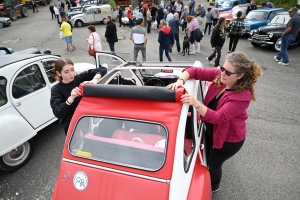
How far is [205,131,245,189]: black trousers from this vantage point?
2409mm

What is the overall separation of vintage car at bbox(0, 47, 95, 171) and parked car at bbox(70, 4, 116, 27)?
1372 cm

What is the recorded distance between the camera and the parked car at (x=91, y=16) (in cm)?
1639

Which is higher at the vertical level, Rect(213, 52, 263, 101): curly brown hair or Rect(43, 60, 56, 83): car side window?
Rect(213, 52, 263, 101): curly brown hair

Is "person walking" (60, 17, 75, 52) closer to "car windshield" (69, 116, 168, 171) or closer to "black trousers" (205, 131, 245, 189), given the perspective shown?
"car windshield" (69, 116, 168, 171)

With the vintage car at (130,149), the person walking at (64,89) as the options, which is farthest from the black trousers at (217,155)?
the person walking at (64,89)

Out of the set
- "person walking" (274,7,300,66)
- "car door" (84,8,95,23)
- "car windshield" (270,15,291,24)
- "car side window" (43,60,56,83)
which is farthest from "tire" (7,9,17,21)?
"person walking" (274,7,300,66)

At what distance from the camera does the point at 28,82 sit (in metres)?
3.98

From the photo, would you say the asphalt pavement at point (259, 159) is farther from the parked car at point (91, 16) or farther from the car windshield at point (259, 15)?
the parked car at point (91, 16)

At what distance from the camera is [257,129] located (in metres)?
4.49

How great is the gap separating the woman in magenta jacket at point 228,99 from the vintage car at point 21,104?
2.90 meters

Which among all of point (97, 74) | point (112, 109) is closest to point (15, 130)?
point (97, 74)

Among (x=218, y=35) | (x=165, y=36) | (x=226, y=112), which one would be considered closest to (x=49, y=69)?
(x=226, y=112)

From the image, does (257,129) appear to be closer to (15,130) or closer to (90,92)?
(90,92)

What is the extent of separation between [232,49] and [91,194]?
9.03 m
